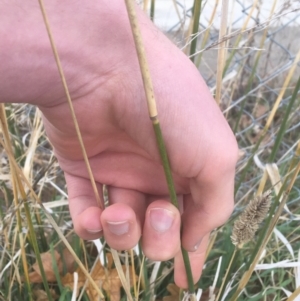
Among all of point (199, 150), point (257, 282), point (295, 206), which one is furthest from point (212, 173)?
point (295, 206)

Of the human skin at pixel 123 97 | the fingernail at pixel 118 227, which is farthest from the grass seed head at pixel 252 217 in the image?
the fingernail at pixel 118 227

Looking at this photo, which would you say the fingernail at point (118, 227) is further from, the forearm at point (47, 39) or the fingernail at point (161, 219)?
the forearm at point (47, 39)

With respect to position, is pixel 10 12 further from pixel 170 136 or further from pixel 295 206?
pixel 295 206

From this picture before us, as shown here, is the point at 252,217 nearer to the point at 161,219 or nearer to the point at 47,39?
the point at 161,219

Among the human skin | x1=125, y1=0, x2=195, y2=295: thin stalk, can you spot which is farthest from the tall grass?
x1=125, y1=0, x2=195, y2=295: thin stalk

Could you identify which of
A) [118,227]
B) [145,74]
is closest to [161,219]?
[118,227]

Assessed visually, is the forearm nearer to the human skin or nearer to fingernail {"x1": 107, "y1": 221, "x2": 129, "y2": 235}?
the human skin

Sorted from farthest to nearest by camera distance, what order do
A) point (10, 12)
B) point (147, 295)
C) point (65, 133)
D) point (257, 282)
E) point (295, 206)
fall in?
1. point (295, 206)
2. point (257, 282)
3. point (147, 295)
4. point (65, 133)
5. point (10, 12)
